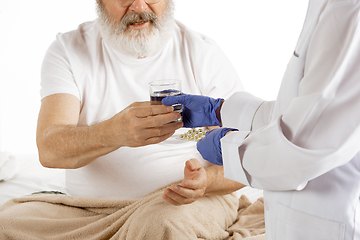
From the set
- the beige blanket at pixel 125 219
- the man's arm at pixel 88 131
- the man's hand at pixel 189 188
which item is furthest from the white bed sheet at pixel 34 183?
the man's hand at pixel 189 188

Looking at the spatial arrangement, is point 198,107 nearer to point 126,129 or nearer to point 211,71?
point 126,129

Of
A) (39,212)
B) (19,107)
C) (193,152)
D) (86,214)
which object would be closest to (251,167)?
(193,152)

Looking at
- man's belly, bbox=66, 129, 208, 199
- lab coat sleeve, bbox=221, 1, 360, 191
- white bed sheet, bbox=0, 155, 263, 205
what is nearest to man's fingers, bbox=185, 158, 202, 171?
man's belly, bbox=66, 129, 208, 199

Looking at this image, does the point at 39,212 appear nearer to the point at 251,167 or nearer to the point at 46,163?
the point at 46,163

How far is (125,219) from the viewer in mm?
1504

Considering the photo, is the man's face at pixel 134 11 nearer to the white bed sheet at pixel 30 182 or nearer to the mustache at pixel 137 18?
the mustache at pixel 137 18

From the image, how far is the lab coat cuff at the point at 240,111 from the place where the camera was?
1.15 m

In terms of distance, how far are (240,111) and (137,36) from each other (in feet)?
2.73

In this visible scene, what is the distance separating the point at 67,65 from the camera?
6.08ft

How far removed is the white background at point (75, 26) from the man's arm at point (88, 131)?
2.09 m

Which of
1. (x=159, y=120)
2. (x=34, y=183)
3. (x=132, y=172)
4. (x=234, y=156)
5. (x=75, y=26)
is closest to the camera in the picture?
(x=234, y=156)

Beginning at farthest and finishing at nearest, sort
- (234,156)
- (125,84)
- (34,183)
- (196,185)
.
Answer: (34,183) → (125,84) → (196,185) → (234,156)

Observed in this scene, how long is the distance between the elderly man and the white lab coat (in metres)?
0.47

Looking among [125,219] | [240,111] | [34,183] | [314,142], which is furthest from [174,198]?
[34,183]
